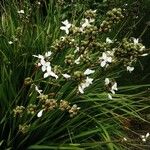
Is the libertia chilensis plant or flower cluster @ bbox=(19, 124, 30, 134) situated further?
flower cluster @ bbox=(19, 124, 30, 134)

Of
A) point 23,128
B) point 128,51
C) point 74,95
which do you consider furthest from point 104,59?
point 74,95

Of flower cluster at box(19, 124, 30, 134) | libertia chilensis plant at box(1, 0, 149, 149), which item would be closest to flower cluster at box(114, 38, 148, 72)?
libertia chilensis plant at box(1, 0, 149, 149)

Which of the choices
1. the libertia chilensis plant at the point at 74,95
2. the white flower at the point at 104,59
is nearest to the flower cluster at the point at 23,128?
the libertia chilensis plant at the point at 74,95

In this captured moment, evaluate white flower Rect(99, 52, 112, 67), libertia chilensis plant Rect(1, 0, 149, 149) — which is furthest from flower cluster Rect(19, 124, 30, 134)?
white flower Rect(99, 52, 112, 67)

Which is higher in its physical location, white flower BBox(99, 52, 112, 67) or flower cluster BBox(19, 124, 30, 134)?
white flower BBox(99, 52, 112, 67)

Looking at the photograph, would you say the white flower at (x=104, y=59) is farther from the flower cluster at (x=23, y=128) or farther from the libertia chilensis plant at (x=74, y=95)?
the flower cluster at (x=23, y=128)

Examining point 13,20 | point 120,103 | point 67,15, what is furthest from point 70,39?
point 67,15

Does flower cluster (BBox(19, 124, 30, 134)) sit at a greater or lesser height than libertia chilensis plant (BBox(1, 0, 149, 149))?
lesser

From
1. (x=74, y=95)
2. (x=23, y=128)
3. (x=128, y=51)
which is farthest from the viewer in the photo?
(x=74, y=95)

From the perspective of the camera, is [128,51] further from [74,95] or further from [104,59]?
[74,95]

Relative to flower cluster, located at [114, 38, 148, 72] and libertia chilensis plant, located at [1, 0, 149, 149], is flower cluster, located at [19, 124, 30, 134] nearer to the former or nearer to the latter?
libertia chilensis plant, located at [1, 0, 149, 149]
